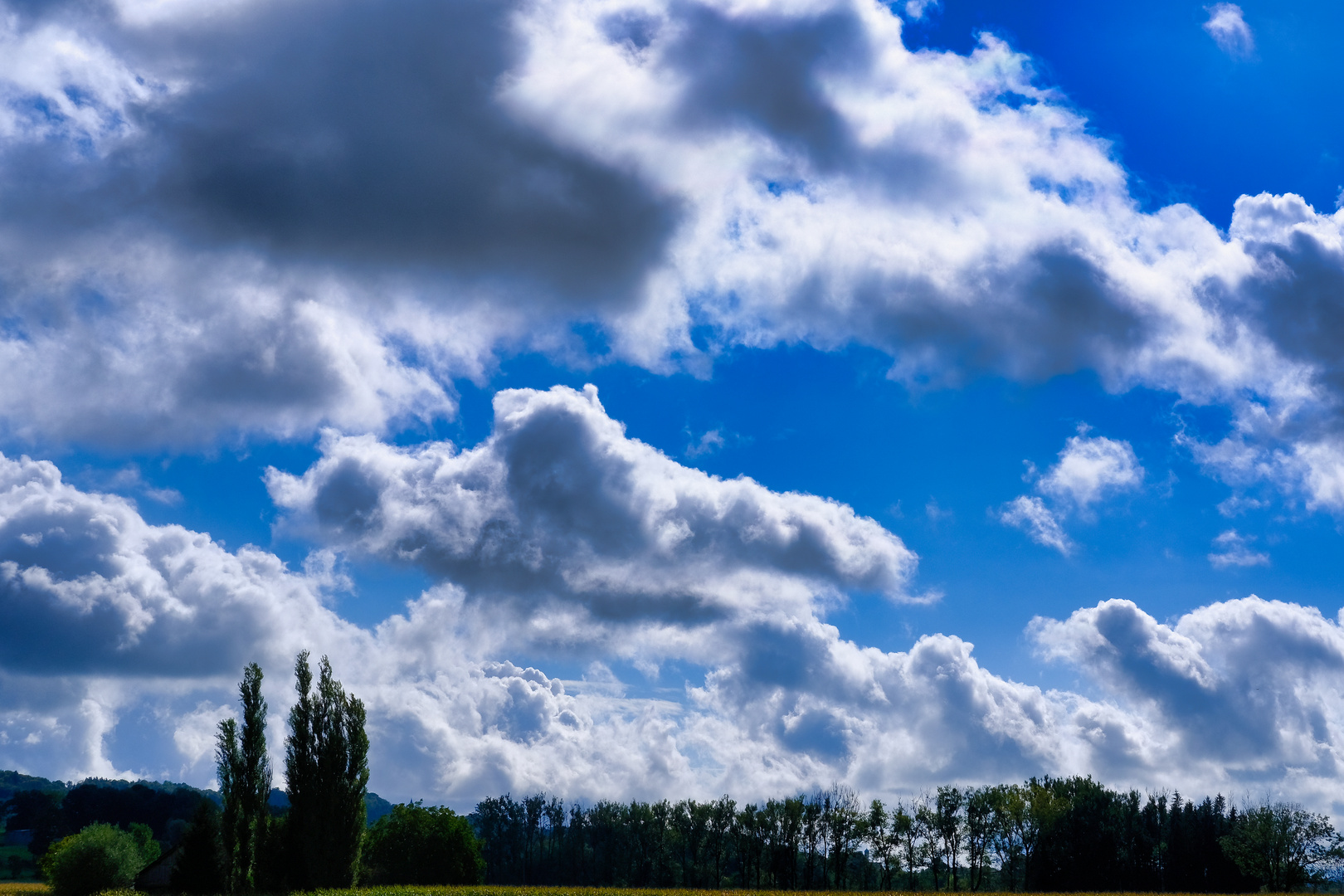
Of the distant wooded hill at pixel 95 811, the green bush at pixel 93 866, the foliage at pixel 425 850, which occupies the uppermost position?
the green bush at pixel 93 866

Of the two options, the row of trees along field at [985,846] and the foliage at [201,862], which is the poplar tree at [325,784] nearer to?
the foliage at [201,862]

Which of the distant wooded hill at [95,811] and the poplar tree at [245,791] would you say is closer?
the poplar tree at [245,791]

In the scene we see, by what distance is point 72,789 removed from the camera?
19425 centimetres

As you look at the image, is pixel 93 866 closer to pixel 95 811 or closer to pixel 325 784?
pixel 325 784

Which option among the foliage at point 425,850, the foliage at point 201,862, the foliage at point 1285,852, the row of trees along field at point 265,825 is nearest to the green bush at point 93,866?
the row of trees along field at point 265,825

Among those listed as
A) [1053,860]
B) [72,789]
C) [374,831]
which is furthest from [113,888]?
[72,789]

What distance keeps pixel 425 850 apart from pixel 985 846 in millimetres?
66066

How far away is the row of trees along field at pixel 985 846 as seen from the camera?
339 ft

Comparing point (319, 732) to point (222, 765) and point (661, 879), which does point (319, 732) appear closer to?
point (222, 765)

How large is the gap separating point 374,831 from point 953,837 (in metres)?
67.6

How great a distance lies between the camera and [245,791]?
69.0m

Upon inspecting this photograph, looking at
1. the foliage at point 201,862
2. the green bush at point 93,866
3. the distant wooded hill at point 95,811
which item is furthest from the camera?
the distant wooded hill at point 95,811

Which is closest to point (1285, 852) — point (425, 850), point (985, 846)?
point (985, 846)

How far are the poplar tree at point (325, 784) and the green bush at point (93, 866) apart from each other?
57.0ft
